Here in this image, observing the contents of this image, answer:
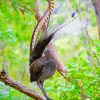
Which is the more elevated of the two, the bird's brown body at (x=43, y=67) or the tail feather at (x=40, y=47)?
the tail feather at (x=40, y=47)

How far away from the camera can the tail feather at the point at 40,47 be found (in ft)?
5.69

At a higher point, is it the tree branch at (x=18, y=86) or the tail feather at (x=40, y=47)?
the tail feather at (x=40, y=47)

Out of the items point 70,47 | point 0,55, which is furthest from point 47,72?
point 70,47

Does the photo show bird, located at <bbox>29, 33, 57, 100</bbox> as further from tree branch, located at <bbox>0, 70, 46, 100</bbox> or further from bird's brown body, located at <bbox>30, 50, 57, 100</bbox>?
tree branch, located at <bbox>0, 70, 46, 100</bbox>

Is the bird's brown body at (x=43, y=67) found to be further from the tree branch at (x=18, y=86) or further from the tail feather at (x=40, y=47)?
the tree branch at (x=18, y=86)

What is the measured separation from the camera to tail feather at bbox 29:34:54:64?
174cm

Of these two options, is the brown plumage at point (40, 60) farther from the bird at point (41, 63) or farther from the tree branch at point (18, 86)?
the tree branch at point (18, 86)

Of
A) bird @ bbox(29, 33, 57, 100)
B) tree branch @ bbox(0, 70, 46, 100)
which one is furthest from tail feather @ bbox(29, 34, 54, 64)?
tree branch @ bbox(0, 70, 46, 100)

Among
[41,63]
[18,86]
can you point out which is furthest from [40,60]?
[18,86]

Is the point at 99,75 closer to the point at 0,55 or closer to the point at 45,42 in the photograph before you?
the point at 45,42

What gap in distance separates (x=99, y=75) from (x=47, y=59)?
0.25 meters

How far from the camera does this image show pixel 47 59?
1810mm

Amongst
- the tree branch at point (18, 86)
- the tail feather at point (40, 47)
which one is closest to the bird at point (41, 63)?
the tail feather at point (40, 47)

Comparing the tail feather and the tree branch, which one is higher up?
the tail feather
